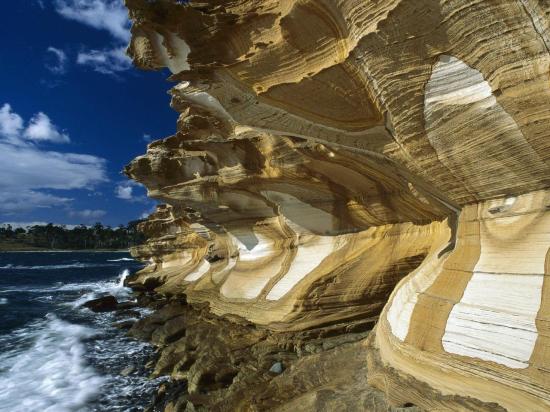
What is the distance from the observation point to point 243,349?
30.4 ft

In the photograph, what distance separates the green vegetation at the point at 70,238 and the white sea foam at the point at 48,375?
102 m

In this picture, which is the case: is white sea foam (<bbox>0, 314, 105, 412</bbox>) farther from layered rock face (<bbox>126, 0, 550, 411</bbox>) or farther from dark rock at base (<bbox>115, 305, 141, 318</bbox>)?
layered rock face (<bbox>126, 0, 550, 411</bbox>)

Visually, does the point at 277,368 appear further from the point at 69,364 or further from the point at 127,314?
the point at 127,314

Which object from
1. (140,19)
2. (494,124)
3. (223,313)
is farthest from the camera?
(223,313)

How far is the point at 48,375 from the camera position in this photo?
Answer: 10.2 m

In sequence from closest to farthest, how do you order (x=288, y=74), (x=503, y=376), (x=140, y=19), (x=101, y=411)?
(x=503, y=376) → (x=288, y=74) → (x=140, y=19) → (x=101, y=411)

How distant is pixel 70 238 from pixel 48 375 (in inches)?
4639

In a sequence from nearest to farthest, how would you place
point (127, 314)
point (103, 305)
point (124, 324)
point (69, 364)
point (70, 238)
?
1. point (69, 364)
2. point (124, 324)
3. point (127, 314)
4. point (103, 305)
5. point (70, 238)

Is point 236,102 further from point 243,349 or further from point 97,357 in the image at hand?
point 97,357

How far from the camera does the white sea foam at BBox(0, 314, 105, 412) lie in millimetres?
8492

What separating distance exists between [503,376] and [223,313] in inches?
367

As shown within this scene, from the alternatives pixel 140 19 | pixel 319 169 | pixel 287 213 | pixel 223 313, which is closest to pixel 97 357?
pixel 223 313

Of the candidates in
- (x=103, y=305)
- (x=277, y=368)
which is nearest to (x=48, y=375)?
(x=277, y=368)

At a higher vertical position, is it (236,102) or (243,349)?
(236,102)
